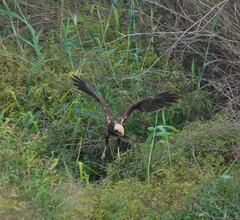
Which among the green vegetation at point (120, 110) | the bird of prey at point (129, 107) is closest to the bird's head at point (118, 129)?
the bird of prey at point (129, 107)

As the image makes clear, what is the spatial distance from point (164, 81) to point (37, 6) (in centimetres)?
139

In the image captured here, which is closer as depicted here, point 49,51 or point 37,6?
point 49,51

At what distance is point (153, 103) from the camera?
17.6 ft

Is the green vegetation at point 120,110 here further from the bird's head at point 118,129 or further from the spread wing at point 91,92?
the spread wing at point 91,92

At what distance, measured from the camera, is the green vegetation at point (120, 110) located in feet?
15.2

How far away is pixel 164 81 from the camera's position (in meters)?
6.09

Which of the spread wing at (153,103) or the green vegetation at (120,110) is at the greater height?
the spread wing at (153,103)

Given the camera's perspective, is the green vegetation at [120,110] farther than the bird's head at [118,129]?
No

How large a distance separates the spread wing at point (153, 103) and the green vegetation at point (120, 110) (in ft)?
0.55

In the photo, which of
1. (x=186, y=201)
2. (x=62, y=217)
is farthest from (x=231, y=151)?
(x=62, y=217)

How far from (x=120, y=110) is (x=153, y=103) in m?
0.49

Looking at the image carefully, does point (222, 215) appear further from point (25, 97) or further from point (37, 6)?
point (37, 6)

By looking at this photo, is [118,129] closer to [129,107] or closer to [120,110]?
[129,107]

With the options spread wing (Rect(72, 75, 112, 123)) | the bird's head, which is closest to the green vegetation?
the bird's head
